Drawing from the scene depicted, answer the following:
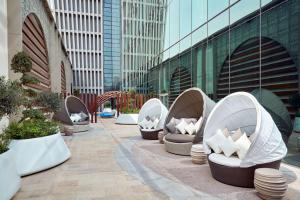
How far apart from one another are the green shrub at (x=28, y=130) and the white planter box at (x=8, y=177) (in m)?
1.27

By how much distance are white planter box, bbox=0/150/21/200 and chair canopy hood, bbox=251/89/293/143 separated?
659cm

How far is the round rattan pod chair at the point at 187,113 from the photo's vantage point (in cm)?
689

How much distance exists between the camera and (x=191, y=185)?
454 cm

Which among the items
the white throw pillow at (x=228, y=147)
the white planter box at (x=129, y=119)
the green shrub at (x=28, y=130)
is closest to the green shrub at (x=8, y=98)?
the green shrub at (x=28, y=130)

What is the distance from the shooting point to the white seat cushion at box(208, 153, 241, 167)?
4484mm

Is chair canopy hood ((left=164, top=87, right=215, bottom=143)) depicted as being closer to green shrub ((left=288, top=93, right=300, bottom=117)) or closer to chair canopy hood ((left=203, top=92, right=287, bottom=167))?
chair canopy hood ((left=203, top=92, right=287, bottom=167))

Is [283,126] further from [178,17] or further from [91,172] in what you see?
[178,17]

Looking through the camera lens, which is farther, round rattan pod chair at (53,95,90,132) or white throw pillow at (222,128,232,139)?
round rattan pod chair at (53,95,90,132)

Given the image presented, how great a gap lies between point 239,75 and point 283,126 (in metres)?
2.55

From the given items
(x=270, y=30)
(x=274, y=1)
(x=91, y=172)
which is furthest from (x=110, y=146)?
(x=274, y=1)

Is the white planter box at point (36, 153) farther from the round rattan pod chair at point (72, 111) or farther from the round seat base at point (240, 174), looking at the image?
the round rattan pod chair at point (72, 111)

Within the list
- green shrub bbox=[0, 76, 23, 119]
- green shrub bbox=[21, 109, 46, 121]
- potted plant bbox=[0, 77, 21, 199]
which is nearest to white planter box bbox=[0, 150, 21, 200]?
potted plant bbox=[0, 77, 21, 199]

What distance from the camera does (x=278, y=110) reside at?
7.05 meters

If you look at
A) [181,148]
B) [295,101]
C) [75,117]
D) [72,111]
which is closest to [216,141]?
[181,148]
